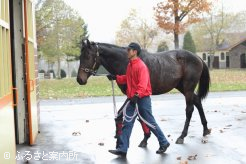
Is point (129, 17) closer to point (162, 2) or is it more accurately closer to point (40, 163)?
point (162, 2)

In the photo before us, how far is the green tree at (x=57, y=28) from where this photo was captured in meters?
38.7

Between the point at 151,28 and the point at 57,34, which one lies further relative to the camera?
the point at 151,28

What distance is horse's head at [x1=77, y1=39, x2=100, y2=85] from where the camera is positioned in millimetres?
8047

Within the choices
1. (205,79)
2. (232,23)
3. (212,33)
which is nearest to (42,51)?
(212,33)

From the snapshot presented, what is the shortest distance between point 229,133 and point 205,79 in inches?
50.1

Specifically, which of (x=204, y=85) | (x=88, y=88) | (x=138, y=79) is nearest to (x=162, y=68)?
(x=204, y=85)

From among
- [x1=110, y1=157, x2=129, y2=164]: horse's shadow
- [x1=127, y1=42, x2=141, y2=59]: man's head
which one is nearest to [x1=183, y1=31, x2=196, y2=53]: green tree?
[x1=127, y1=42, x2=141, y2=59]: man's head

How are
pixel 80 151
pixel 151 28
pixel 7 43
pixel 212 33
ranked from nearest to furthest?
pixel 7 43, pixel 80 151, pixel 151 28, pixel 212 33

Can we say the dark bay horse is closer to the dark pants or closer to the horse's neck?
the horse's neck

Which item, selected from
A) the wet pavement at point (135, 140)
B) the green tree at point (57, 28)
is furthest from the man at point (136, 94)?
the green tree at point (57, 28)

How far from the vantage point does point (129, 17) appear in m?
51.9

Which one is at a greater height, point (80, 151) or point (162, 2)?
point (162, 2)

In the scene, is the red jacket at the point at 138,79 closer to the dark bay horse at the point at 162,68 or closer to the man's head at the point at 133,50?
the man's head at the point at 133,50

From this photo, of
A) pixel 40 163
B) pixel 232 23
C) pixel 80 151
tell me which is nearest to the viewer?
pixel 40 163
